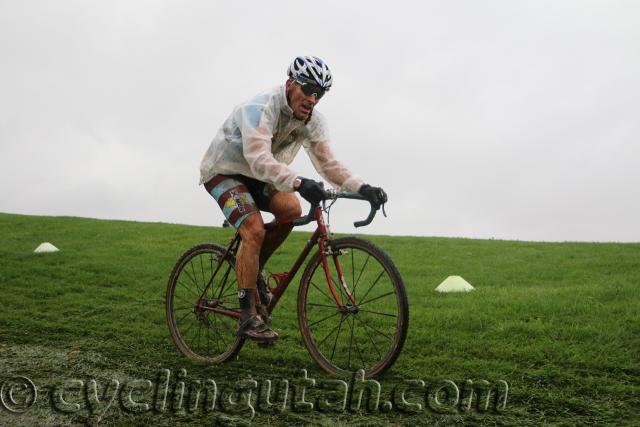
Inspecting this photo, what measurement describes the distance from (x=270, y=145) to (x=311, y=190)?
1.66 ft

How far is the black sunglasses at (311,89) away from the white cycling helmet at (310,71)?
2cm

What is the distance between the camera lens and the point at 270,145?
4.53m

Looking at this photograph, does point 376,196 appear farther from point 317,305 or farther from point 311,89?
point 317,305

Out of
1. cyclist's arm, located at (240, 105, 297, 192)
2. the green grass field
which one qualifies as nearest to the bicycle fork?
cyclist's arm, located at (240, 105, 297, 192)

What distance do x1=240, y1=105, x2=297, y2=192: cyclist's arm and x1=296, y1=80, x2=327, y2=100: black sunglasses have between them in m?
0.27

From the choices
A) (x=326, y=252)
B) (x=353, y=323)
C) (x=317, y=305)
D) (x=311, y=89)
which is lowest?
(x=353, y=323)

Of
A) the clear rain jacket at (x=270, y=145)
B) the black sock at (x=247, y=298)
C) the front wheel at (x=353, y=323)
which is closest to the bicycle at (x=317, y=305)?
the front wheel at (x=353, y=323)

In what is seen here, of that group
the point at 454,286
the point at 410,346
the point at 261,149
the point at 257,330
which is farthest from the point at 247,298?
the point at 454,286

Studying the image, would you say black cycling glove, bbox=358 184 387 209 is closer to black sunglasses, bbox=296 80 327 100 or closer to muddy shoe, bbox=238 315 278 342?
black sunglasses, bbox=296 80 327 100

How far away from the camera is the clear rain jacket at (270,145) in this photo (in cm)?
443

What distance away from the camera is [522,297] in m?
7.08

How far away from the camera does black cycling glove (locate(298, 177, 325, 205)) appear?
4223 mm

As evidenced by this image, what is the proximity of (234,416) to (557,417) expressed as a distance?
68.6 inches

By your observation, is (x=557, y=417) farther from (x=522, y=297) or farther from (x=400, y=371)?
(x=522, y=297)
